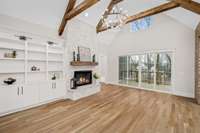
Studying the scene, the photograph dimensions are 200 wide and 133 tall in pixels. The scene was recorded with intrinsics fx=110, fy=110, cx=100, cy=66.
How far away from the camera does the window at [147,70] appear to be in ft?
19.2

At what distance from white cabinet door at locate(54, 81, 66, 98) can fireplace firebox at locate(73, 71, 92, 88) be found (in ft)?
1.73

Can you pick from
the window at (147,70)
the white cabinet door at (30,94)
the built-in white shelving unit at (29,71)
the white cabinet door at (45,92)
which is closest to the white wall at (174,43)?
the window at (147,70)

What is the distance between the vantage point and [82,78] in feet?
17.6

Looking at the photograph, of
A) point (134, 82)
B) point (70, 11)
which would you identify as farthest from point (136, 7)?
point (134, 82)

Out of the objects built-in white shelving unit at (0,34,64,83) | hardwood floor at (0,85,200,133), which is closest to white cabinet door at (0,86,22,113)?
hardwood floor at (0,85,200,133)

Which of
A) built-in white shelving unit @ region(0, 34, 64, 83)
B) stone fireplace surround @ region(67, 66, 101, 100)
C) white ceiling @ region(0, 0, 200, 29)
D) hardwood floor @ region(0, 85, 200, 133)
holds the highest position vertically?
white ceiling @ region(0, 0, 200, 29)

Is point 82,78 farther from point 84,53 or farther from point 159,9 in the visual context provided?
point 159,9

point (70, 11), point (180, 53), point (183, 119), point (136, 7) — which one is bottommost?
point (183, 119)

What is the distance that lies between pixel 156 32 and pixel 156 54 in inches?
47.2

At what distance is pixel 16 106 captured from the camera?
10.8 feet

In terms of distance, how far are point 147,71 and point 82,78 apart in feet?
12.6

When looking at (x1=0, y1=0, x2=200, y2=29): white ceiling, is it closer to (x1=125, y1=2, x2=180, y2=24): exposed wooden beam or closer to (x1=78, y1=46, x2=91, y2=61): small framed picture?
(x1=125, y1=2, x2=180, y2=24): exposed wooden beam

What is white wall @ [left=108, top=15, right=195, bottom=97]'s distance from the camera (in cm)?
504

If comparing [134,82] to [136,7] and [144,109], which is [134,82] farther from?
[136,7]
